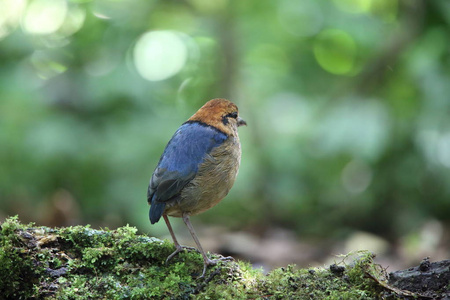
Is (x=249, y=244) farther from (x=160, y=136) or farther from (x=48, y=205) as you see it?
(x=48, y=205)

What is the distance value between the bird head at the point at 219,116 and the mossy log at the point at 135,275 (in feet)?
3.75

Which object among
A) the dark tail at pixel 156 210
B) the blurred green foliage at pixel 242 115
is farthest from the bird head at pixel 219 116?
the blurred green foliage at pixel 242 115

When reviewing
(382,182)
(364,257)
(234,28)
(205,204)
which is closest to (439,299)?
(364,257)

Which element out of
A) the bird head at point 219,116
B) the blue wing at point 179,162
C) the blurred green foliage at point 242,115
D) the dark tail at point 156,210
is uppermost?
the blurred green foliage at point 242,115

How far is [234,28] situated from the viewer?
24.5 ft

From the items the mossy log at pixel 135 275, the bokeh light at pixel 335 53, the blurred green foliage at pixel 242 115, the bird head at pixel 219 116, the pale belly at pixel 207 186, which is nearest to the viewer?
the mossy log at pixel 135 275

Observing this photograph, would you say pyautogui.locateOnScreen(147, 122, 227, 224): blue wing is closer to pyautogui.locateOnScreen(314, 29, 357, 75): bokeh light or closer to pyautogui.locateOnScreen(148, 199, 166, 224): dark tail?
pyautogui.locateOnScreen(148, 199, 166, 224): dark tail

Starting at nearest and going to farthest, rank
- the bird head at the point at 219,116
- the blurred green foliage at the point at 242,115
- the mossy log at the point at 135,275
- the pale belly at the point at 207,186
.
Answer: the mossy log at the point at 135,275, the pale belly at the point at 207,186, the bird head at the point at 219,116, the blurred green foliage at the point at 242,115

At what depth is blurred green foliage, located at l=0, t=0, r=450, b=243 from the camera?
6.65 meters

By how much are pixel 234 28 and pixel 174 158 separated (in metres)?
4.19

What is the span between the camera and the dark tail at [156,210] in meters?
3.49

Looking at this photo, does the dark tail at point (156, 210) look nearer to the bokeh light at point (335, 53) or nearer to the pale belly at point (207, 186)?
the pale belly at point (207, 186)

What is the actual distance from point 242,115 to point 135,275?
15.5ft

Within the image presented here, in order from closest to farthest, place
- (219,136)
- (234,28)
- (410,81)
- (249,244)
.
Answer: (219,136), (249,244), (410,81), (234,28)
